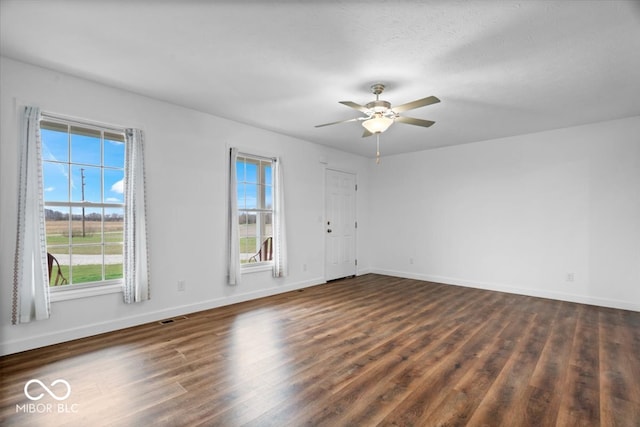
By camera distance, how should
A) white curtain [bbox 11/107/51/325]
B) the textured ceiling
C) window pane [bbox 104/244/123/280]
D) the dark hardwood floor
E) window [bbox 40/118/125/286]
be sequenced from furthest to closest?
window pane [bbox 104/244/123/280], window [bbox 40/118/125/286], white curtain [bbox 11/107/51/325], the textured ceiling, the dark hardwood floor

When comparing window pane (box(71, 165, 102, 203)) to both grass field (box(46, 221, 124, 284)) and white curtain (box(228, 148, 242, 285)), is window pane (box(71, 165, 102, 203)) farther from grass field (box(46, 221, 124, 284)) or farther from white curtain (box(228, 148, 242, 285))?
white curtain (box(228, 148, 242, 285))

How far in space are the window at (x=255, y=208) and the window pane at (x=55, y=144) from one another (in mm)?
2045

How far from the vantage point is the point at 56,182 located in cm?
319

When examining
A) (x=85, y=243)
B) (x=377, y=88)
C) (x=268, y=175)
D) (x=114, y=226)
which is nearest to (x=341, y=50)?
(x=377, y=88)

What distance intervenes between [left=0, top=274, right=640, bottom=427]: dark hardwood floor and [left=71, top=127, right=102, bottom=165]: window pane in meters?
1.87

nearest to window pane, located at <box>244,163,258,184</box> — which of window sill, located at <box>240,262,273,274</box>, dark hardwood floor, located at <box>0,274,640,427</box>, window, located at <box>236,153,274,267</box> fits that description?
window, located at <box>236,153,274,267</box>

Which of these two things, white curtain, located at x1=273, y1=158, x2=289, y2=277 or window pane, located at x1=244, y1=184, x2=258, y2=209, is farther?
white curtain, located at x1=273, y1=158, x2=289, y2=277

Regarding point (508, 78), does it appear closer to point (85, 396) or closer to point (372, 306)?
point (372, 306)

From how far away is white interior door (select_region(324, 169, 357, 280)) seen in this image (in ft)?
20.3

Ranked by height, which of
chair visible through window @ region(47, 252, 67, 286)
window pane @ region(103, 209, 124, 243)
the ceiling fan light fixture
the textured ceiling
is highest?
the textured ceiling

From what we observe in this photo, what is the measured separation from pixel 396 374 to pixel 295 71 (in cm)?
282

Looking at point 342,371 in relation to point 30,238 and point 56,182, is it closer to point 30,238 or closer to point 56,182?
point 30,238

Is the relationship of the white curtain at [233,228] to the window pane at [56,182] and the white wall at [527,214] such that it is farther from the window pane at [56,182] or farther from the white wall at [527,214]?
the white wall at [527,214]

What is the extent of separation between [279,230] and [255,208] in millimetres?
528
